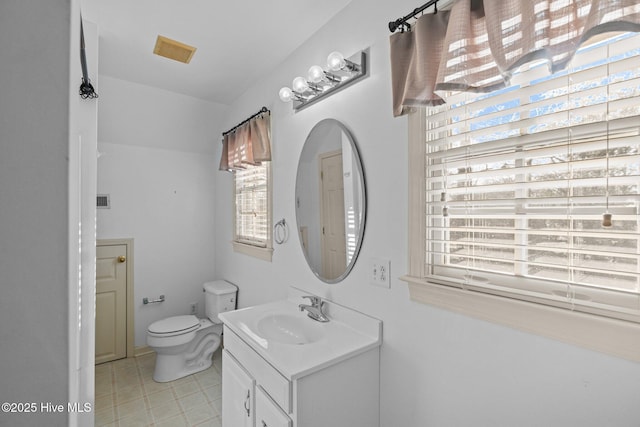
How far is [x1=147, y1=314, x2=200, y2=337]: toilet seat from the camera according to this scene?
2.32 meters

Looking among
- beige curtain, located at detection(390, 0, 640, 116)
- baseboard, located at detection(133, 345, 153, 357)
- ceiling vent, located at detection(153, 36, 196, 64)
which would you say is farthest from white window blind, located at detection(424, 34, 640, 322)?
baseboard, located at detection(133, 345, 153, 357)

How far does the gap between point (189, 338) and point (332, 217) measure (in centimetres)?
169

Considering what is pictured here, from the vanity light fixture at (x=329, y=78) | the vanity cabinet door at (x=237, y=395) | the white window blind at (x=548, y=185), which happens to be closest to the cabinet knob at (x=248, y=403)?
the vanity cabinet door at (x=237, y=395)

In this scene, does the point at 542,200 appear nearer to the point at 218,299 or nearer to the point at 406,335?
the point at 406,335

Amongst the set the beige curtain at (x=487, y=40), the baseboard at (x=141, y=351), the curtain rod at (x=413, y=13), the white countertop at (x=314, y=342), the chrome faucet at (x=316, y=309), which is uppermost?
the curtain rod at (x=413, y=13)

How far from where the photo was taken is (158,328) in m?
2.37

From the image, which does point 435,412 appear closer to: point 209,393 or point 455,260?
point 455,260

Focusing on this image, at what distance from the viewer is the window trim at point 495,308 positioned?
77 centimetres

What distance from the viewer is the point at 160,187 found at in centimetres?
285

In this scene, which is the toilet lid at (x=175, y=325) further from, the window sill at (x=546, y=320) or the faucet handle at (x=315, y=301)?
the window sill at (x=546, y=320)

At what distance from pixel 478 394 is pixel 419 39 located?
1.31 m

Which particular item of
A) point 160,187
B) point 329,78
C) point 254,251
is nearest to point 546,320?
point 329,78

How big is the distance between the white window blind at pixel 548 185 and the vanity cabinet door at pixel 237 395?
104 cm
